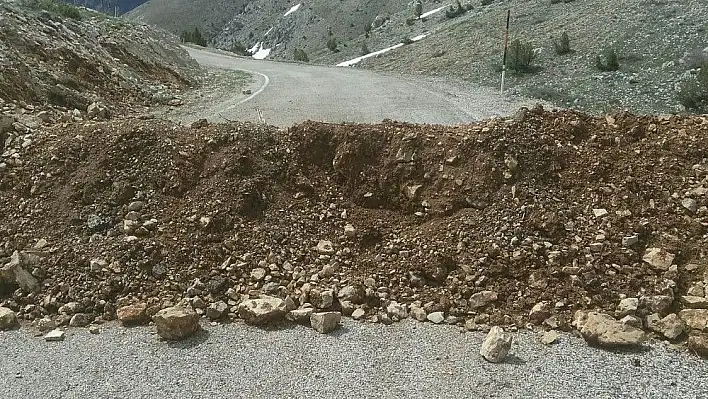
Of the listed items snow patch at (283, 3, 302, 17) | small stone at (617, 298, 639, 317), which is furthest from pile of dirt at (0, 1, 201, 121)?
snow patch at (283, 3, 302, 17)

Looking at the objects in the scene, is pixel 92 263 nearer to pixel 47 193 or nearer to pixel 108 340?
pixel 108 340

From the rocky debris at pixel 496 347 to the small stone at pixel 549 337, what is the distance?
0.32 m

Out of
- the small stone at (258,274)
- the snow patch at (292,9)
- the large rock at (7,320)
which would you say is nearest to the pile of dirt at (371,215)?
the small stone at (258,274)

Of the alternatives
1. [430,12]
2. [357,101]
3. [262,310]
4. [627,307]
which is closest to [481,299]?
[627,307]

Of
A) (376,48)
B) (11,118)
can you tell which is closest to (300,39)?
(376,48)

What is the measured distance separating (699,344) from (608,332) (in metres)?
0.65

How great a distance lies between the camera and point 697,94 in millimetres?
11508

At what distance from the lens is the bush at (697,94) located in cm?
1147

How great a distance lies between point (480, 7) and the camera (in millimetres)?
29797

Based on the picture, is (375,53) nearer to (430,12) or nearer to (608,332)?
(430,12)

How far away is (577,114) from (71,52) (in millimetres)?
10562

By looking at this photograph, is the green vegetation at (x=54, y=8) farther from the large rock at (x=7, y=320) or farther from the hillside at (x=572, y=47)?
the large rock at (x=7, y=320)

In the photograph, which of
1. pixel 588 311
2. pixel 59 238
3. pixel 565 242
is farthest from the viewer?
pixel 59 238

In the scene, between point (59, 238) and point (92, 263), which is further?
point (59, 238)
